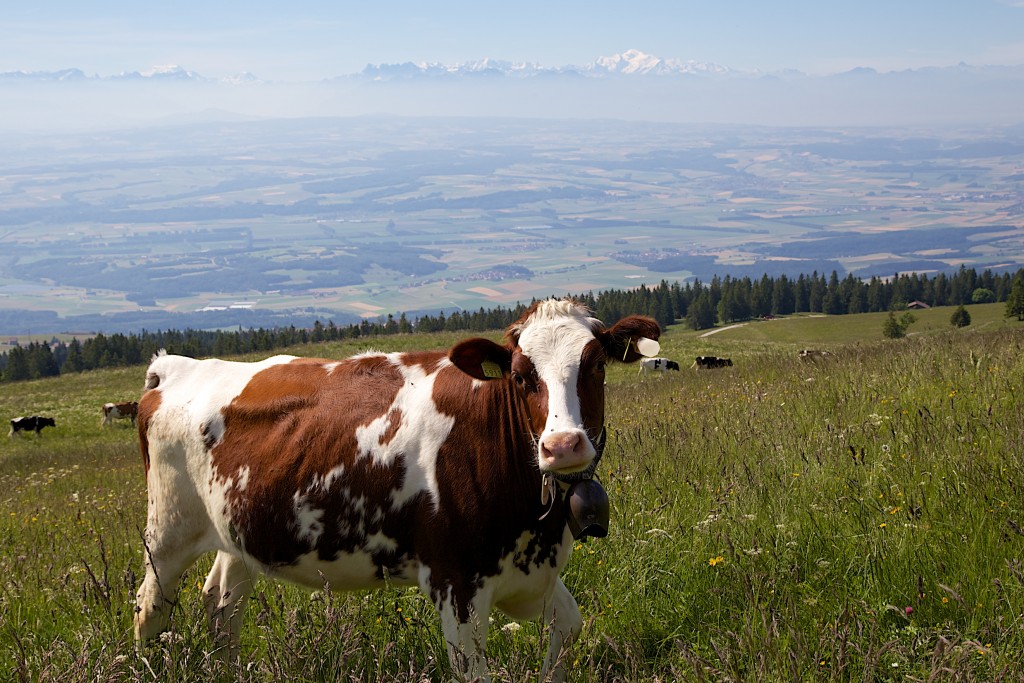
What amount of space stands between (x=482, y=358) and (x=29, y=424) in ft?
107

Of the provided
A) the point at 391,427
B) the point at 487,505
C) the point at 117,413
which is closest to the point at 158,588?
the point at 391,427

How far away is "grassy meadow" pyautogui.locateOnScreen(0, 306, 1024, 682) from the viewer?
415 cm

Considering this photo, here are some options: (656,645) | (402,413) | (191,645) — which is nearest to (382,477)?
(402,413)

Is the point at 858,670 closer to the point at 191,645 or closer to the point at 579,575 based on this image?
the point at 579,575

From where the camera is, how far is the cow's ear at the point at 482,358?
5.01 m

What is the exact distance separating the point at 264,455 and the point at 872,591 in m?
3.83

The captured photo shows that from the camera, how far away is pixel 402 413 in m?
5.29

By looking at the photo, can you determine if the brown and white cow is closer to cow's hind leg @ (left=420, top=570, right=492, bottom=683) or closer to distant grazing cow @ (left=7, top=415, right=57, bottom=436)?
cow's hind leg @ (left=420, top=570, right=492, bottom=683)

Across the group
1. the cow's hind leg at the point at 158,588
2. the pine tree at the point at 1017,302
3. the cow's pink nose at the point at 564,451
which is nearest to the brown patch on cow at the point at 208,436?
the cow's hind leg at the point at 158,588

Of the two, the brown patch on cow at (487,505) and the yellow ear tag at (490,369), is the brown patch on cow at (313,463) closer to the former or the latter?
the brown patch on cow at (487,505)

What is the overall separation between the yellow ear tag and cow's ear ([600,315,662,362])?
0.65 metres

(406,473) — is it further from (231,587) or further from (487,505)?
(231,587)

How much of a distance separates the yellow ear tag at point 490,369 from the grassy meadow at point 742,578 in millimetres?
1372

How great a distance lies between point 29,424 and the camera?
32.1 m
